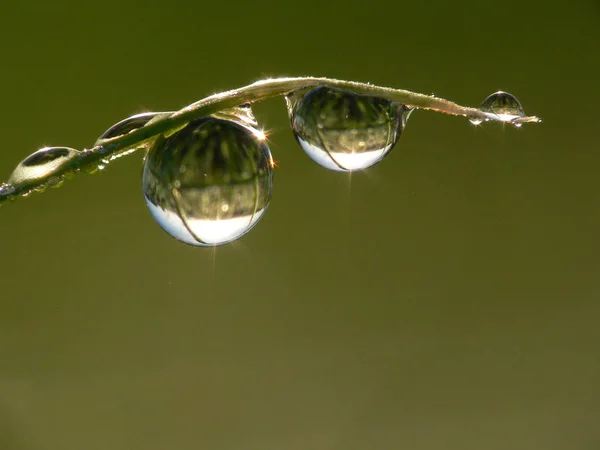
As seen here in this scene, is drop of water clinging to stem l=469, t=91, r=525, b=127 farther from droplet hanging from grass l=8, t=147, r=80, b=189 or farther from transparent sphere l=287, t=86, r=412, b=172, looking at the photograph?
droplet hanging from grass l=8, t=147, r=80, b=189

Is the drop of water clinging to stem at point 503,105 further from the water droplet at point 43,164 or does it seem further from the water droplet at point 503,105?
the water droplet at point 43,164

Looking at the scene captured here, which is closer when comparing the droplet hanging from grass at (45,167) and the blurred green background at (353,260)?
the droplet hanging from grass at (45,167)

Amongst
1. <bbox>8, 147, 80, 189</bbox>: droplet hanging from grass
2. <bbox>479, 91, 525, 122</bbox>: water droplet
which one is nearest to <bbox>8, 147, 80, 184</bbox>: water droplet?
<bbox>8, 147, 80, 189</bbox>: droplet hanging from grass

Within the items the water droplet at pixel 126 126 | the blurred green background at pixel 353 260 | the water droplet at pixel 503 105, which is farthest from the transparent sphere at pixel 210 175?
the blurred green background at pixel 353 260

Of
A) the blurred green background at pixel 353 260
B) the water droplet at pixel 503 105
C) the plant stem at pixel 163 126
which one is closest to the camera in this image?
the plant stem at pixel 163 126

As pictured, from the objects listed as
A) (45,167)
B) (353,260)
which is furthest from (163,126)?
(353,260)

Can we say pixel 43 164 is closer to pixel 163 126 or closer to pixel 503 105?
pixel 163 126

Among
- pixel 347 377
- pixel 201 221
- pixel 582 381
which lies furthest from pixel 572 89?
pixel 201 221
